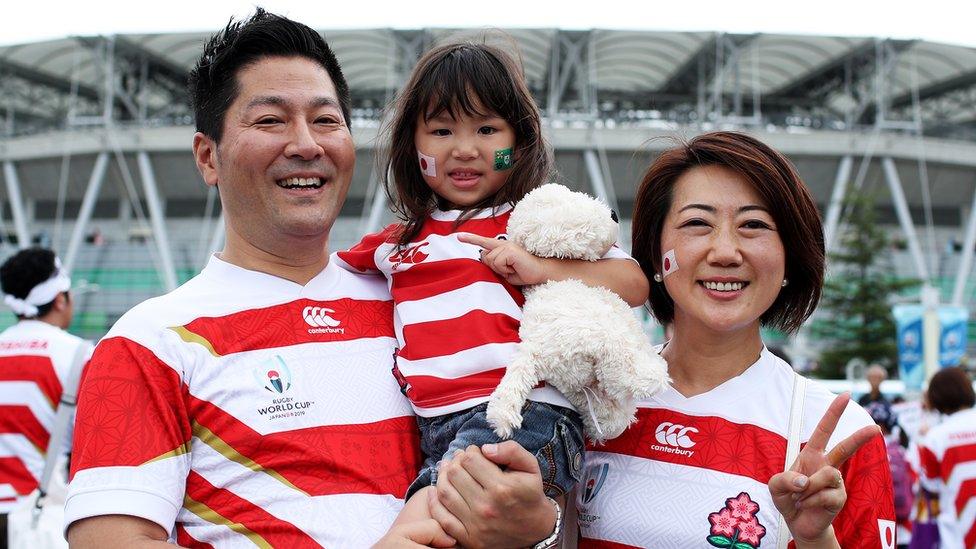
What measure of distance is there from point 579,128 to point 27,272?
27.5 meters

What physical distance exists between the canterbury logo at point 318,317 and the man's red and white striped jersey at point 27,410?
3543mm

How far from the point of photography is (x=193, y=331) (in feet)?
7.40

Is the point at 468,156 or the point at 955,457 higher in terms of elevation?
the point at 468,156

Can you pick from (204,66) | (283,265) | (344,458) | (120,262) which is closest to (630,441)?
(344,458)

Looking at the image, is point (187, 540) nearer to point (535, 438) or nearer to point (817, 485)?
point (535, 438)

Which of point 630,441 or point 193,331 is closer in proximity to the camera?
point 193,331

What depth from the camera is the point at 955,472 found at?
6.18m

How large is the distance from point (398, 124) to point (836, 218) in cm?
3298

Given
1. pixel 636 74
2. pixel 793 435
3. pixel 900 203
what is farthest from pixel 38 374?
pixel 636 74

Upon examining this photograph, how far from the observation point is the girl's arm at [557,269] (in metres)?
2.45

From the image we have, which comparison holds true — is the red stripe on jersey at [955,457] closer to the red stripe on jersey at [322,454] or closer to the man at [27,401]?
the red stripe on jersey at [322,454]

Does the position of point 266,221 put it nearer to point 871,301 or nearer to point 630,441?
point 630,441

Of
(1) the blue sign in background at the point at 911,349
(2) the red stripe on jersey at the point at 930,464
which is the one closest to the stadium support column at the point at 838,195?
(1) the blue sign in background at the point at 911,349

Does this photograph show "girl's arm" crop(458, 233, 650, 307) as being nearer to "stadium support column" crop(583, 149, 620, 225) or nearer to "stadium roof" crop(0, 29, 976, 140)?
"stadium roof" crop(0, 29, 976, 140)
